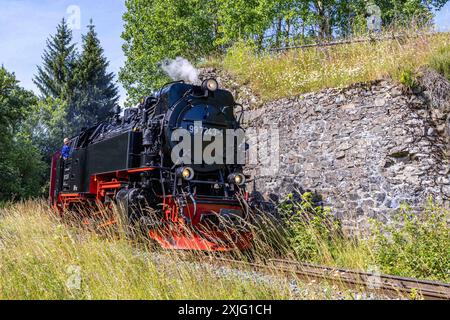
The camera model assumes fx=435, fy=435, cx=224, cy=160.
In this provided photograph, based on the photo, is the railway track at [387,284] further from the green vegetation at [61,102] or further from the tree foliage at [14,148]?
the green vegetation at [61,102]

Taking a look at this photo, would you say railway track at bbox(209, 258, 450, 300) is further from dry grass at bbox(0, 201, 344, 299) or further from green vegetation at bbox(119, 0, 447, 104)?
green vegetation at bbox(119, 0, 447, 104)

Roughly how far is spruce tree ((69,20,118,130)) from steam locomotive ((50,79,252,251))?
23659 mm

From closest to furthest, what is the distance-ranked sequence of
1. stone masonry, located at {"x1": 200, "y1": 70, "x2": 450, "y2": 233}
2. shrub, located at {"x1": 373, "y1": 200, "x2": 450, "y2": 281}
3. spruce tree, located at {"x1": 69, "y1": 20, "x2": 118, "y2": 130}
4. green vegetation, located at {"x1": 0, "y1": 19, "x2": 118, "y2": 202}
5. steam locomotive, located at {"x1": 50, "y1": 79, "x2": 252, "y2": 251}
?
shrub, located at {"x1": 373, "y1": 200, "x2": 450, "y2": 281} → steam locomotive, located at {"x1": 50, "y1": 79, "x2": 252, "y2": 251} → stone masonry, located at {"x1": 200, "y1": 70, "x2": 450, "y2": 233} → green vegetation, located at {"x1": 0, "y1": 19, "x2": 118, "y2": 202} → spruce tree, located at {"x1": 69, "y1": 20, "x2": 118, "y2": 130}

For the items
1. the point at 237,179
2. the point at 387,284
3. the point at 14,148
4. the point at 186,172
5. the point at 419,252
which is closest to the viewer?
the point at 387,284

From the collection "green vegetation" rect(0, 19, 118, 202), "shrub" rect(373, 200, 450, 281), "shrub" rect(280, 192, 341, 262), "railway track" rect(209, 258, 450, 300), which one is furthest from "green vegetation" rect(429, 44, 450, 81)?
"green vegetation" rect(0, 19, 118, 202)

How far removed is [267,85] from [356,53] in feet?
8.14

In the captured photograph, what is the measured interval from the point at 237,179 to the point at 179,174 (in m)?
1.23

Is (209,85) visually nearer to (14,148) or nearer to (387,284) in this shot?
(387,284)

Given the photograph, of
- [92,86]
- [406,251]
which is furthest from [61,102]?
[406,251]

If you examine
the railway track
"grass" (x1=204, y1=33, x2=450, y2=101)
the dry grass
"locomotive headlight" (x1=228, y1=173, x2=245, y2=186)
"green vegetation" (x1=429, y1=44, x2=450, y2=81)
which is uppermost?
"grass" (x1=204, y1=33, x2=450, y2=101)

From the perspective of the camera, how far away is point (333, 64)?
35.4 ft

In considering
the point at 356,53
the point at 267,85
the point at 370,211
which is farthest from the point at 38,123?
the point at 370,211

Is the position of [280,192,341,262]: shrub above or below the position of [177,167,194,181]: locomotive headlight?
below

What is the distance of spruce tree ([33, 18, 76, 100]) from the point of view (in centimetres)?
3442
